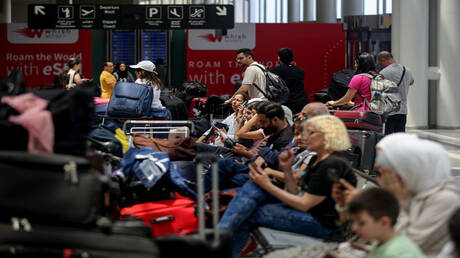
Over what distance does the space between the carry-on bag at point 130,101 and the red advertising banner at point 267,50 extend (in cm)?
845

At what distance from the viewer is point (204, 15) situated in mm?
18438

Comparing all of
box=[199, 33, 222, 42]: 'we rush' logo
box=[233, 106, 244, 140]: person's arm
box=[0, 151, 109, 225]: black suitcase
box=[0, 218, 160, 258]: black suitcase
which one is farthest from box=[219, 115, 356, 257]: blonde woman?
box=[199, 33, 222, 42]: 'we rush' logo

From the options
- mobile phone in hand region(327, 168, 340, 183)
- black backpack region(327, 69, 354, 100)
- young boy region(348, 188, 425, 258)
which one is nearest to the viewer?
young boy region(348, 188, 425, 258)

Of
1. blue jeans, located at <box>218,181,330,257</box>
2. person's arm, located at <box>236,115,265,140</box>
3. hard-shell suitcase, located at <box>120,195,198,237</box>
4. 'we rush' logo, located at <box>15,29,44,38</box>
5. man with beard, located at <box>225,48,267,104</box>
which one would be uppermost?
'we rush' logo, located at <box>15,29,44,38</box>

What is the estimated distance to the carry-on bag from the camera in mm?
9836

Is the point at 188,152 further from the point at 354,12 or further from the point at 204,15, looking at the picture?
the point at 354,12

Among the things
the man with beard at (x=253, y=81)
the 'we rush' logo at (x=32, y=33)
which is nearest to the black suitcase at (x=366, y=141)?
the man with beard at (x=253, y=81)

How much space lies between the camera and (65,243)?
3217mm

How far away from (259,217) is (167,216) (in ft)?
2.77

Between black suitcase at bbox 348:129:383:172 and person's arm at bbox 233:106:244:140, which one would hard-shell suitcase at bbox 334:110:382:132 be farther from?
person's arm at bbox 233:106:244:140

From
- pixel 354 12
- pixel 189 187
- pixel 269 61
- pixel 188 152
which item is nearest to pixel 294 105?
pixel 188 152

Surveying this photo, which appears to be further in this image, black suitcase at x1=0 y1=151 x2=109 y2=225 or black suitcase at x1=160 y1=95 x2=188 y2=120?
black suitcase at x1=160 y1=95 x2=188 y2=120

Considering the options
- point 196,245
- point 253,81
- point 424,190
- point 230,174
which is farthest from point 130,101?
point 424,190

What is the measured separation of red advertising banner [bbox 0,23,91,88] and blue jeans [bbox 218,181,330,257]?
14.6 metres
